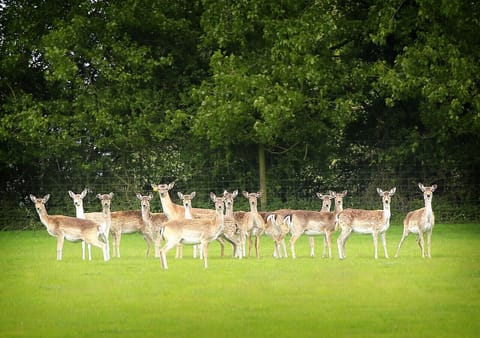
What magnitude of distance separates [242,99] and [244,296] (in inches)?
564

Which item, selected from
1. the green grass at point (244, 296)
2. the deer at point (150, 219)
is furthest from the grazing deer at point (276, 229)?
the deer at point (150, 219)

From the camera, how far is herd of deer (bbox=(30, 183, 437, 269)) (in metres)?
19.2

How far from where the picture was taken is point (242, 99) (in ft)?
94.7

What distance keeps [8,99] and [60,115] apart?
1.51 meters

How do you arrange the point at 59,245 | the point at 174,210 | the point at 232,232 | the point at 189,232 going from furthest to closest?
the point at 174,210
the point at 59,245
the point at 232,232
the point at 189,232

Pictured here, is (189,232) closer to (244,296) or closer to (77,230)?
(77,230)

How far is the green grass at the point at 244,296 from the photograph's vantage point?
484 inches

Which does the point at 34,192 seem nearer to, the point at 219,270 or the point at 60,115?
the point at 60,115

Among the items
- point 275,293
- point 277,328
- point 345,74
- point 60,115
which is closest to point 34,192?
point 60,115

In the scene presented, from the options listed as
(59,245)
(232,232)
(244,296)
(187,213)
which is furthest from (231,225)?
(244,296)

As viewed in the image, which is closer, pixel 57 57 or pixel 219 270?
pixel 219 270

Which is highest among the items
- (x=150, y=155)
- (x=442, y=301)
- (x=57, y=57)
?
(x=57, y=57)

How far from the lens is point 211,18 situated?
29.5m

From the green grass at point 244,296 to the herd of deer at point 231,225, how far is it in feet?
1.36
